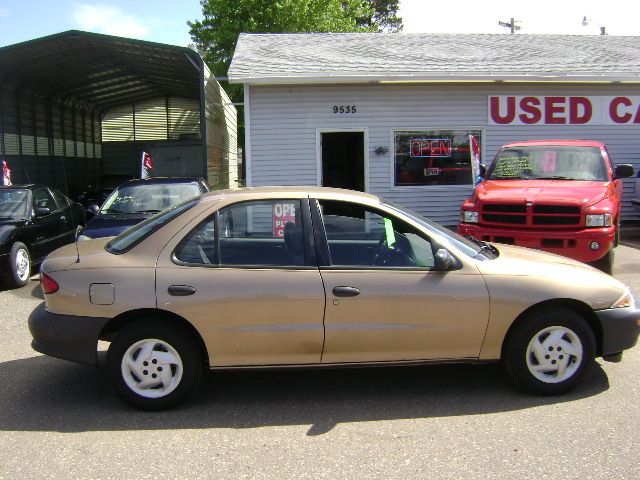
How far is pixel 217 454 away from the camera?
12.0 ft

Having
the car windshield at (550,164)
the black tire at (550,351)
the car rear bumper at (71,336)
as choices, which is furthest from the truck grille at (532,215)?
the car rear bumper at (71,336)

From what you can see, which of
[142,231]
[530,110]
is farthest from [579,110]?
[142,231]

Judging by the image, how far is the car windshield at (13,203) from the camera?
9.29 metres

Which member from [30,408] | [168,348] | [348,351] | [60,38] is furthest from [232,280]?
[60,38]

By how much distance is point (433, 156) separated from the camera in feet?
42.8

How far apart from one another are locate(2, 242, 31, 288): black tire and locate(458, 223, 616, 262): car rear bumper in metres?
6.60

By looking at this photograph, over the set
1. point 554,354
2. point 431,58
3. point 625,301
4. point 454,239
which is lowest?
point 554,354

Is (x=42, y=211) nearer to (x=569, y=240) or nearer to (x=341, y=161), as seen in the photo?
(x=341, y=161)

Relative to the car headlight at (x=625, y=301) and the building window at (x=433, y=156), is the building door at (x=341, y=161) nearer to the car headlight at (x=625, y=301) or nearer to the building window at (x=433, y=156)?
the building window at (x=433, y=156)

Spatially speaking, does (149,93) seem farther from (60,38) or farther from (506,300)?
(506,300)

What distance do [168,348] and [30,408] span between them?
111 cm

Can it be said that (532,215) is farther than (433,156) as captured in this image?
No

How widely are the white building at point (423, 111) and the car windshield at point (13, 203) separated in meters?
4.33

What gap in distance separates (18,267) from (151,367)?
5423mm
